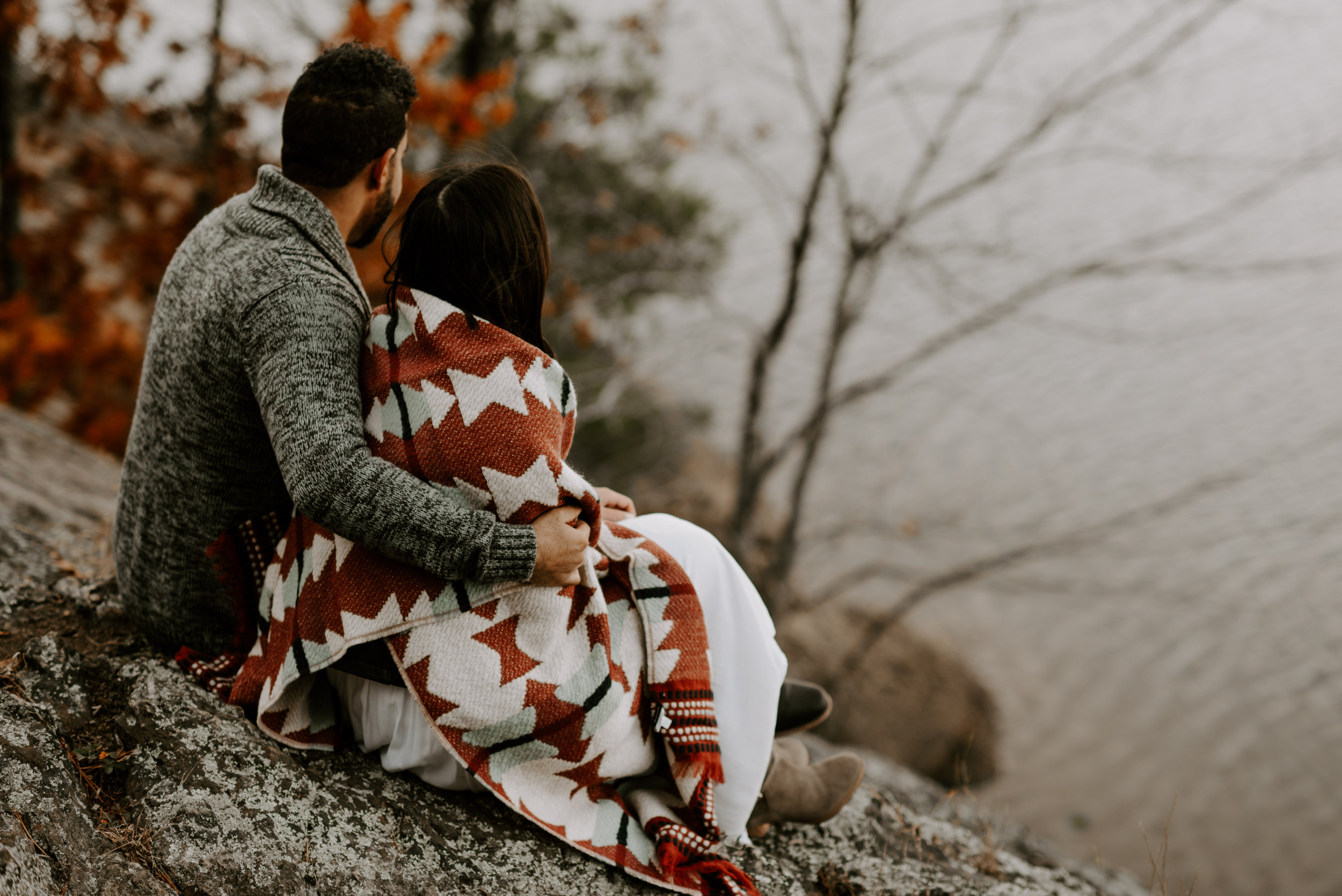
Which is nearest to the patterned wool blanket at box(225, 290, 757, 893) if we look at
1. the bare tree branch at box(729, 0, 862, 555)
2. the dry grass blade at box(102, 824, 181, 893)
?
the dry grass blade at box(102, 824, 181, 893)

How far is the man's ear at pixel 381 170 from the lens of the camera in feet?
4.92

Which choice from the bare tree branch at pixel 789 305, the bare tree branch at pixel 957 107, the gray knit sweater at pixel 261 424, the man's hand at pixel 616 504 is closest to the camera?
the gray knit sweater at pixel 261 424

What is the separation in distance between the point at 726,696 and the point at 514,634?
1.41ft

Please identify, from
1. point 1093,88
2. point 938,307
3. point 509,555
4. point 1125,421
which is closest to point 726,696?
point 509,555

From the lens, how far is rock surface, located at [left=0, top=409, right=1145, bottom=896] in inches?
52.2

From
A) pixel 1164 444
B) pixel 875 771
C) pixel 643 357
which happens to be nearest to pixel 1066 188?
pixel 1164 444

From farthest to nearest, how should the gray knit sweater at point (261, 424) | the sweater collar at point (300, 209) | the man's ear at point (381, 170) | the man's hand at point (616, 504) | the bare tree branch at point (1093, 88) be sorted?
the bare tree branch at point (1093, 88)
the man's hand at point (616, 504)
the man's ear at point (381, 170)
the sweater collar at point (300, 209)
the gray knit sweater at point (261, 424)

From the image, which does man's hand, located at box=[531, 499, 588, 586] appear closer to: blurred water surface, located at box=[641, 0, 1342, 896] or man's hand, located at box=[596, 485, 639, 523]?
man's hand, located at box=[596, 485, 639, 523]

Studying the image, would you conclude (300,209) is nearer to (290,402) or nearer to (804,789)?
(290,402)

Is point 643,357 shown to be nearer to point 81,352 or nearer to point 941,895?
point 81,352

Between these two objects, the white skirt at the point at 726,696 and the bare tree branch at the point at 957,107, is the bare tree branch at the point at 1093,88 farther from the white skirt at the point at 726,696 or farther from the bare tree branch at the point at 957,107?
the white skirt at the point at 726,696

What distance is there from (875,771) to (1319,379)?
15.7 ft

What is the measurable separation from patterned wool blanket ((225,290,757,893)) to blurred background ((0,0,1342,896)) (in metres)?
3.09

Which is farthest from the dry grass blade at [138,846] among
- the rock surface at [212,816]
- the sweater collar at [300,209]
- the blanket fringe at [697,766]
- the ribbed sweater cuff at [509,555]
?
the sweater collar at [300,209]
